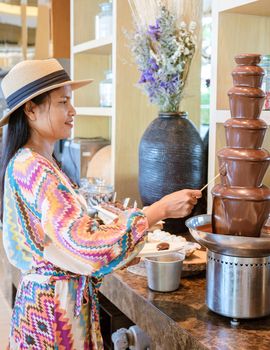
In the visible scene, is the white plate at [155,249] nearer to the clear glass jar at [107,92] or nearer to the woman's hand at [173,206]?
the woman's hand at [173,206]


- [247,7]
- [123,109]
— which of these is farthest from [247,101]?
[123,109]

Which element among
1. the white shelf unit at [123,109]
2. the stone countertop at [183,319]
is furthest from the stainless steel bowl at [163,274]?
the white shelf unit at [123,109]

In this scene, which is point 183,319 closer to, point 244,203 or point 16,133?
point 244,203

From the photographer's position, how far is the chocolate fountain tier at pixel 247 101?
127 centimetres

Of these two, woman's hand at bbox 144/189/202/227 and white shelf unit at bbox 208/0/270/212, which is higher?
white shelf unit at bbox 208/0/270/212

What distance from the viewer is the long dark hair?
1.41 metres

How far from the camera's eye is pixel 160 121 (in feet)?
7.45

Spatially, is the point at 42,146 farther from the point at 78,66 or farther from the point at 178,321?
the point at 78,66

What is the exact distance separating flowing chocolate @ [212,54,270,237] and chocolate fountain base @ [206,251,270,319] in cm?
8

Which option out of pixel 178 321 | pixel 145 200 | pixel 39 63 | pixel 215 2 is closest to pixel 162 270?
pixel 178 321

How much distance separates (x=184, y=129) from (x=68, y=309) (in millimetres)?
1067

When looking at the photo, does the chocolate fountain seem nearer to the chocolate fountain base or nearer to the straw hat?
the chocolate fountain base

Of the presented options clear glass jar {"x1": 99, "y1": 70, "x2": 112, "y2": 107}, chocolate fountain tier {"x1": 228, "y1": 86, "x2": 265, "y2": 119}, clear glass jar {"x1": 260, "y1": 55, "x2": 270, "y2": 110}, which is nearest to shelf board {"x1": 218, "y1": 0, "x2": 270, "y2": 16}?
clear glass jar {"x1": 260, "y1": 55, "x2": 270, "y2": 110}

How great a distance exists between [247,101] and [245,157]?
0.14 meters
